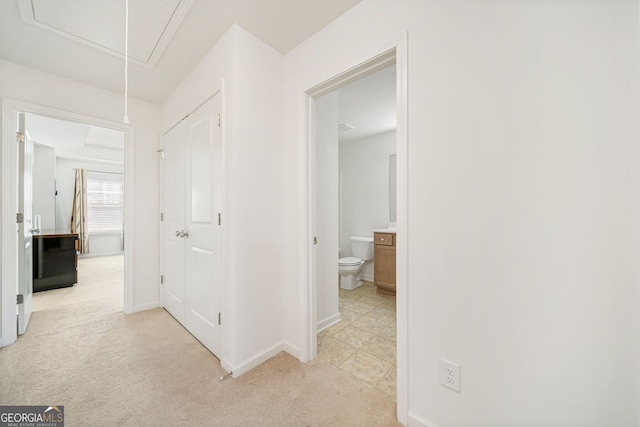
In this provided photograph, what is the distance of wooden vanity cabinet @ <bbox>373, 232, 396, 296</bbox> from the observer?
309cm

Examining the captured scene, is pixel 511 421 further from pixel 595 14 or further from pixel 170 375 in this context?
pixel 170 375

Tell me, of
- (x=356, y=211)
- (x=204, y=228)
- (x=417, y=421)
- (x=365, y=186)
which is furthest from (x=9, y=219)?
(x=365, y=186)

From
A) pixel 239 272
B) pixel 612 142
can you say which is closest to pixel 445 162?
pixel 612 142

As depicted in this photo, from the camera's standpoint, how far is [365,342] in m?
1.98

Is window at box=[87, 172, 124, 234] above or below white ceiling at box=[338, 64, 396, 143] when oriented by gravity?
below

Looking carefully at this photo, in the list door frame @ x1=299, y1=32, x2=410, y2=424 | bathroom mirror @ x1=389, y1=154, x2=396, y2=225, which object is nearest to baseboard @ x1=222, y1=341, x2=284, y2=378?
door frame @ x1=299, y1=32, x2=410, y2=424

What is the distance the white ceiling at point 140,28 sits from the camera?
143 centimetres

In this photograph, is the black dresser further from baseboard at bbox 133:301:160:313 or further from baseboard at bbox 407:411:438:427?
baseboard at bbox 407:411:438:427

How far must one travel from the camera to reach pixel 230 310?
1.57m

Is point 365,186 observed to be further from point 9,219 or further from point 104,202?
point 104,202

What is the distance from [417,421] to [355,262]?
216cm

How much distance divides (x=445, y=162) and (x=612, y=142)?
0.49m

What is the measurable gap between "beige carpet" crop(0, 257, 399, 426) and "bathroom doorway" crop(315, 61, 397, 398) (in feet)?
0.83

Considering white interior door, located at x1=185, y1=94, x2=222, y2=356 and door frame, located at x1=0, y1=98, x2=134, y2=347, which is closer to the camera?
white interior door, located at x1=185, y1=94, x2=222, y2=356
